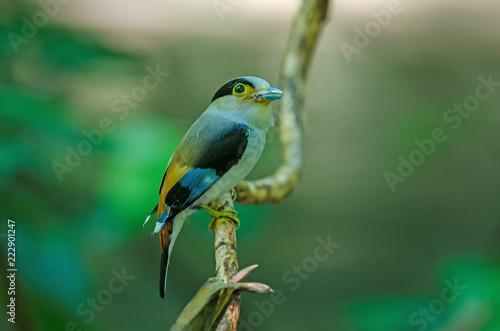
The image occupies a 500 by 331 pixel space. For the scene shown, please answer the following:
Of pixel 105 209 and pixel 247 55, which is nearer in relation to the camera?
pixel 105 209

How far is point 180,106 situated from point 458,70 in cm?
116

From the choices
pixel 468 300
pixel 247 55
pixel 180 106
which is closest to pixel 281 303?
pixel 468 300

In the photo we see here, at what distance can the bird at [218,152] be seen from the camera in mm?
786

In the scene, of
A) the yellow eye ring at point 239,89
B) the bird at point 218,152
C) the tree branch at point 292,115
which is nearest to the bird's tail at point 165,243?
the bird at point 218,152

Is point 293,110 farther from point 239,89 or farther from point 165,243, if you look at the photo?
point 165,243

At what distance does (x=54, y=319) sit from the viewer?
3.63ft

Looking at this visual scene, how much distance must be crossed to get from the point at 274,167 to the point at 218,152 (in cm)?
82

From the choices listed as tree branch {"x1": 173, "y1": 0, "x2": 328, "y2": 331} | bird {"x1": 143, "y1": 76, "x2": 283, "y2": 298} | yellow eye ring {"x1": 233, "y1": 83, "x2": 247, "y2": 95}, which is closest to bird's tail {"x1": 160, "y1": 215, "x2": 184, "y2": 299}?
bird {"x1": 143, "y1": 76, "x2": 283, "y2": 298}

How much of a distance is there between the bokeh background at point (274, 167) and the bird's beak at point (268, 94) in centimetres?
38

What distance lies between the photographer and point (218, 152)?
0.79 metres

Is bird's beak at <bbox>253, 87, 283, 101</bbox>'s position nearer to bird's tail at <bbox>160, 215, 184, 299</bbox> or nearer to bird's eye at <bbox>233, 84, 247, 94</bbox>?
bird's eye at <bbox>233, 84, 247, 94</bbox>

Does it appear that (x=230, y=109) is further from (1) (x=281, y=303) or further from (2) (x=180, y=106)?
(1) (x=281, y=303)

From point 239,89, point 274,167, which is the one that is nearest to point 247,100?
point 239,89

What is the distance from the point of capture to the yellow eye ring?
784 mm
